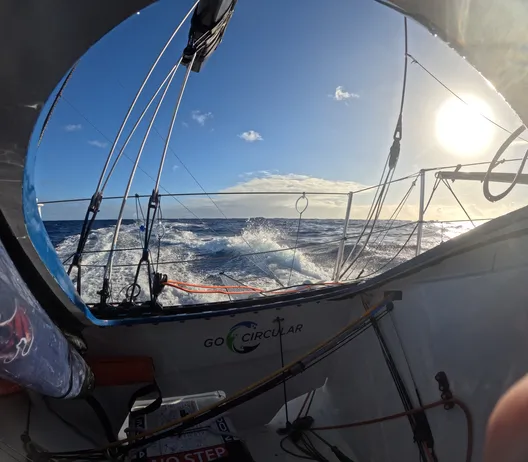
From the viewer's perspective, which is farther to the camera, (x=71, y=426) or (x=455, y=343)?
(x=71, y=426)

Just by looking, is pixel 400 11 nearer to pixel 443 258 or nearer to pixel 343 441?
pixel 443 258

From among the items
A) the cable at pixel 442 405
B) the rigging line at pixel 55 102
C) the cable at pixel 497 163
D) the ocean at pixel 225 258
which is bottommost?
the cable at pixel 442 405

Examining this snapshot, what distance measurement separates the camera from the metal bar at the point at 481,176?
1.84 m

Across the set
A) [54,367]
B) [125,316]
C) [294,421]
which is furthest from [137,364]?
[294,421]

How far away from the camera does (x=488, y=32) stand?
1206 mm

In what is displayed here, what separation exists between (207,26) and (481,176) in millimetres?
1989

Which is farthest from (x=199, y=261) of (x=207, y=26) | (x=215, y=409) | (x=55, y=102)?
(x=55, y=102)

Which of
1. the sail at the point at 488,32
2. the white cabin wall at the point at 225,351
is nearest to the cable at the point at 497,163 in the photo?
the sail at the point at 488,32

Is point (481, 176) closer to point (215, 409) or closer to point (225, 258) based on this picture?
point (215, 409)

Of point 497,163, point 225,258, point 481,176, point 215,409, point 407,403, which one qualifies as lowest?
point 407,403

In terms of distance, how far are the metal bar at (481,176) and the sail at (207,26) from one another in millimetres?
1596

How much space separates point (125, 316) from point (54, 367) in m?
0.95

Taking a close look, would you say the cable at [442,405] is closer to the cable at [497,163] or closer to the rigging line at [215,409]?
the rigging line at [215,409]

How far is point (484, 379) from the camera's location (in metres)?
1.39
